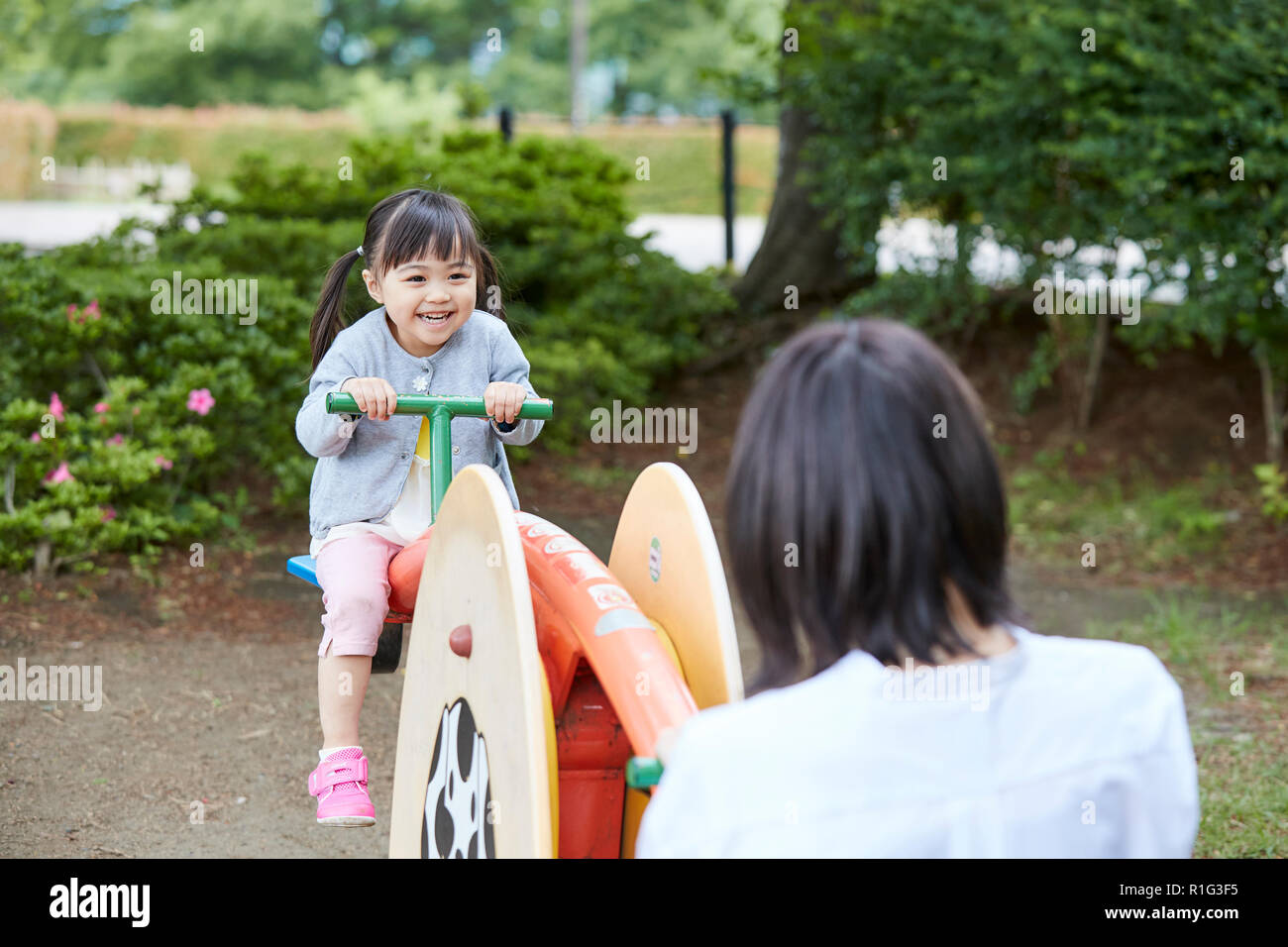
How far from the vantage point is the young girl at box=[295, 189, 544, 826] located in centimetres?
266

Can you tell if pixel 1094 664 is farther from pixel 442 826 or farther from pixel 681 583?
pixel 442 826

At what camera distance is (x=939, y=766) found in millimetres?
1331

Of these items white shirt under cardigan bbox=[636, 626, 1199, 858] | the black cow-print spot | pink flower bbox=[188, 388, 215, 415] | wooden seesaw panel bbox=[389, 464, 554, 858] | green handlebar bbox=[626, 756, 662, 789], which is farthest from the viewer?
pink flower bbox=[188, 388, 215, 415]

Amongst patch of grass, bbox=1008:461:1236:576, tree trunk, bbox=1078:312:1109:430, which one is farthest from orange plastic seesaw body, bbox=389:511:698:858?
tree trunk, bbox=1078:312:1109:430

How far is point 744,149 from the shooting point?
26812 millimetres

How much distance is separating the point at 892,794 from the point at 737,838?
0.54ft

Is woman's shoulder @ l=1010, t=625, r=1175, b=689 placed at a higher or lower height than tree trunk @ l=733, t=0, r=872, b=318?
lower

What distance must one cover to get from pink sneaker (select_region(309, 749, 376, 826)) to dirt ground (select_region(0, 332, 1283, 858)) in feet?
2.85

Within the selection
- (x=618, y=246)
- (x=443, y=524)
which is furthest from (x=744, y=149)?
(x=443, y=524)

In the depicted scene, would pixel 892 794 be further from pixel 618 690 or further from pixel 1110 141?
pixel 1110 141

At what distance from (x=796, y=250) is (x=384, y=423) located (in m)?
6.13

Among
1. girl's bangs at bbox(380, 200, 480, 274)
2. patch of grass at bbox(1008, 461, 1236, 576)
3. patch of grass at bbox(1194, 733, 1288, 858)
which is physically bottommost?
patch of grass at bbox(1194, 733, 1288, 858)

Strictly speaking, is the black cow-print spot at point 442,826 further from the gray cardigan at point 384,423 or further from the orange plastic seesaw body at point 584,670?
the gray cardigan at point 384,423

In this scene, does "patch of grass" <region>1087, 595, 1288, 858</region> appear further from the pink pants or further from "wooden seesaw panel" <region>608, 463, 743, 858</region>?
the pink pants
